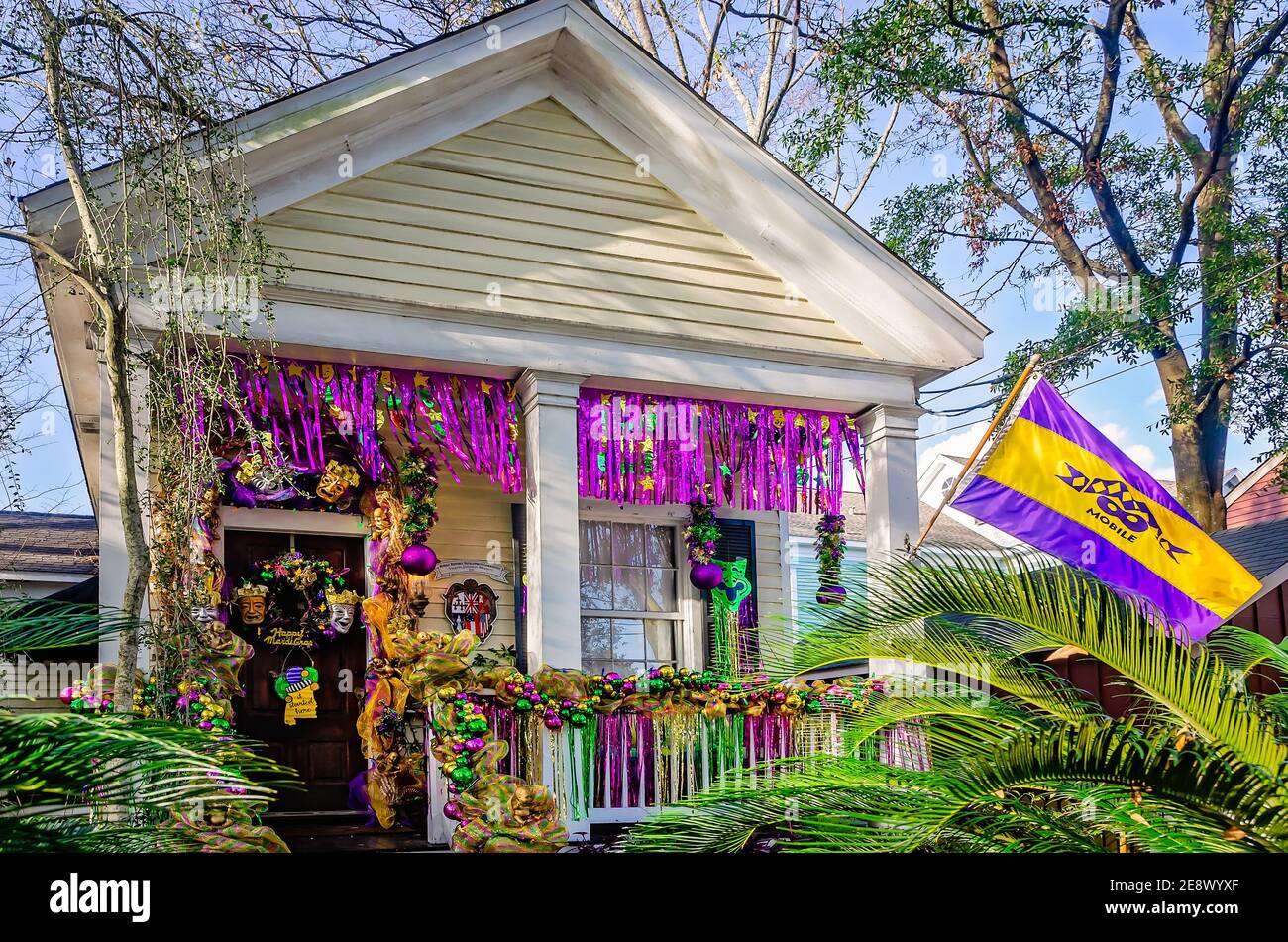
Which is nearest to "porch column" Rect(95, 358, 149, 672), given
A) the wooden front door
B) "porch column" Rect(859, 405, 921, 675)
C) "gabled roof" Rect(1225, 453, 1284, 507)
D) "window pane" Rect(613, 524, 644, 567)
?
the wooden front door

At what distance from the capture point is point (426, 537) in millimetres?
9148

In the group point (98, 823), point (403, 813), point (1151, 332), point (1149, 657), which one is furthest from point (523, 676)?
point (1151, 332)

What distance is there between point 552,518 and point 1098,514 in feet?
10.6

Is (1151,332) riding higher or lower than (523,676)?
higher

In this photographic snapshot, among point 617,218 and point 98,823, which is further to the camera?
point 617,218

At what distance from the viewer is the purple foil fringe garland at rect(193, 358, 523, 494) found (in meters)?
7.54

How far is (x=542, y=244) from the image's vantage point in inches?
324

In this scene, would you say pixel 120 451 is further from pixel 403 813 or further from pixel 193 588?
pixel 403 813

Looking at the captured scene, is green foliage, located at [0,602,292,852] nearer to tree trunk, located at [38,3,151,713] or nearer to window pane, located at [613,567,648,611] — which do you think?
tree trunk, located at [38,3,151,713]

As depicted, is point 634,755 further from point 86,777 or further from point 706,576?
point 86,777

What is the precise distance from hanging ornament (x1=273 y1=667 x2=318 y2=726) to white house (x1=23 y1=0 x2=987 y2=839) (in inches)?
8.5

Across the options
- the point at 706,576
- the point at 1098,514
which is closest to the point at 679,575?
the point at 706,576

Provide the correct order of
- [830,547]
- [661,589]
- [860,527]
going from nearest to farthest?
1. [830,547]
2. [661,589]
3. [860,527]
